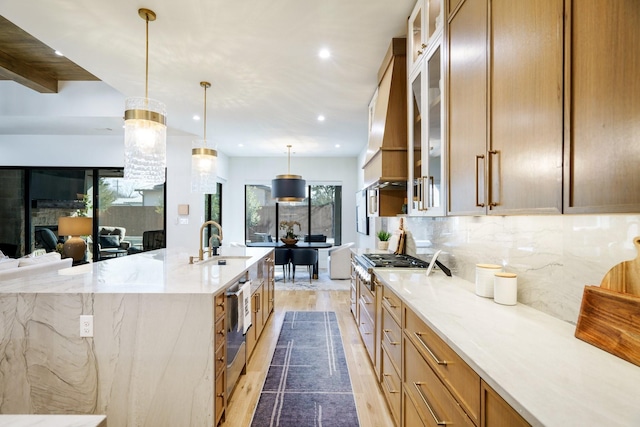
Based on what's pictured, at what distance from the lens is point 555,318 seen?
131 centimetres

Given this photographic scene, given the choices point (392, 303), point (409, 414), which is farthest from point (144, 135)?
point (409, 414)

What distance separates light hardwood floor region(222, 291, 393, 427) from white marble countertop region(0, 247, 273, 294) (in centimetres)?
95

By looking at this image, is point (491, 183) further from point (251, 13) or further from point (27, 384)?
point (27, 384)

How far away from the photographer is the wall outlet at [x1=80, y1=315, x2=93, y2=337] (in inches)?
66.9

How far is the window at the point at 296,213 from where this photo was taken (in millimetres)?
8031

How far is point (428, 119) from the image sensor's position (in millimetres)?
2178

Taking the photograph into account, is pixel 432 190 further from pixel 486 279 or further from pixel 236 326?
pixel 236 326

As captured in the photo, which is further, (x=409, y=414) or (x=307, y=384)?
(x=307, y=384)

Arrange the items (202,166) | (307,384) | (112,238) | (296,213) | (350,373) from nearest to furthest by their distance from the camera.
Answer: (307,384) → (350,373) → (202,166) → (112,238) → (296,213)

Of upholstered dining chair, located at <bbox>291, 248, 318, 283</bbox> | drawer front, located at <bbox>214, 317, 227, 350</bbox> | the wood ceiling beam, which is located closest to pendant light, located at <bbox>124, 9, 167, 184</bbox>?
drawer front, located at <bbox>214, 317, 227, 350</bbox>

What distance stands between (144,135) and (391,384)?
8.32 feet

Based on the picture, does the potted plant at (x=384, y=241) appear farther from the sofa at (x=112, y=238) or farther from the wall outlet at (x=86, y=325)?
the sofa at (x=112, y=238)

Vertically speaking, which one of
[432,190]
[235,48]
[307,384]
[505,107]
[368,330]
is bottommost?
[307,384]

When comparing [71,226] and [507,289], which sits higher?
[71,226]
